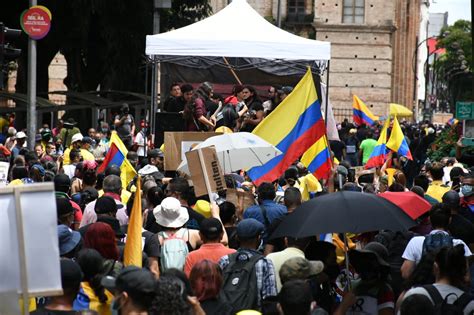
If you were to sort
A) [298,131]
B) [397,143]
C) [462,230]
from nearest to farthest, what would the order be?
1. [462,230]
2. [298,131]
3. [397,143]

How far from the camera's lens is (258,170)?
1576 centimetres

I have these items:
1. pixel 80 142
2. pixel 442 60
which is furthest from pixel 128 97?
pixel 442 60

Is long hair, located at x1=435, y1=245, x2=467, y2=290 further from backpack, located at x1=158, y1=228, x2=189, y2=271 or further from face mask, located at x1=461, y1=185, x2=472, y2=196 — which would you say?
face mask, located at x1=461, y1=185, x2=472, y2=196

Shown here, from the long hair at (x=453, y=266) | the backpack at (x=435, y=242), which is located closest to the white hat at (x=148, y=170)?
the backpack at (x=435, y=242)

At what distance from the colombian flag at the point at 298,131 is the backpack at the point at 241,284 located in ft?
18.9

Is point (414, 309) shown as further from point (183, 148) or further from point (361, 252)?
point (183, 148)

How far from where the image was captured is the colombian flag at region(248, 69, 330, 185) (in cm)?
1530

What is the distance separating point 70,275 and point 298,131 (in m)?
7.72

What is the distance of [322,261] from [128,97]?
108ft

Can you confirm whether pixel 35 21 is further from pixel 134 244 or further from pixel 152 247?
pixel 134 244

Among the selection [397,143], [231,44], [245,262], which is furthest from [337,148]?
[245,262]

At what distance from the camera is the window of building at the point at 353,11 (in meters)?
67.0

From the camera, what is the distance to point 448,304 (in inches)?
329

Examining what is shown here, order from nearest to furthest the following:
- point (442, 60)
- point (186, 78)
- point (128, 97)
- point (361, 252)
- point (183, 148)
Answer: point (361, 252)
point (183, 148)
point (186, 78)
point (128, 97)
point (442, 60)
